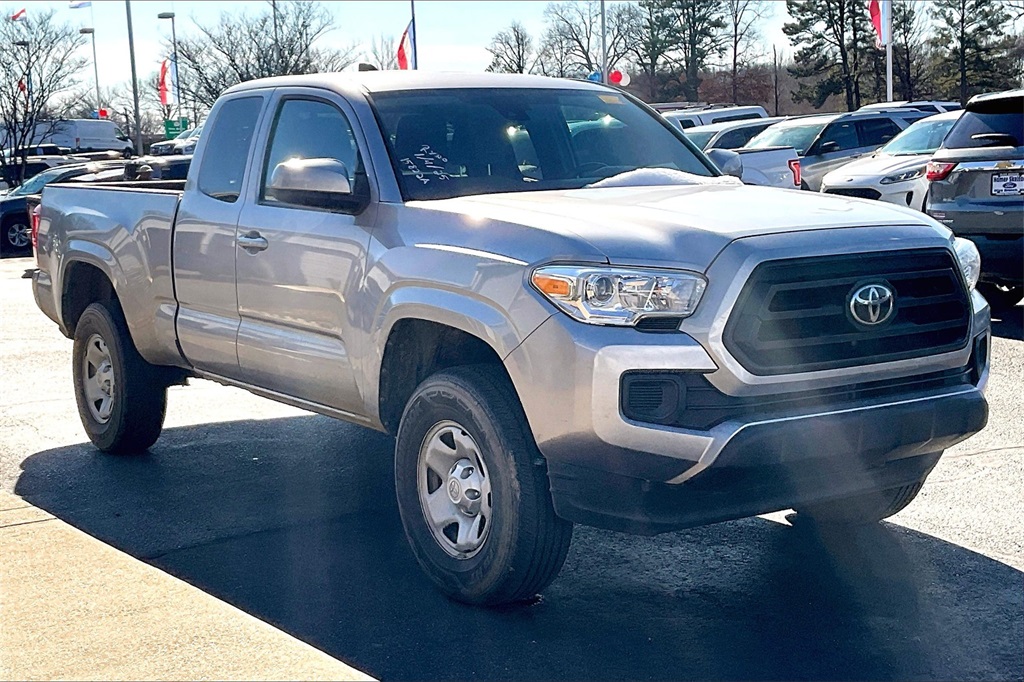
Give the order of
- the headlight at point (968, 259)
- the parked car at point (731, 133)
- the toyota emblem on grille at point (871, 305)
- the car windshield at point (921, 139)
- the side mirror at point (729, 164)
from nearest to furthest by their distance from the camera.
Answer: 1. the toyota emblem on grille at point (871, 305)
2. the headlight at point (968, 259)
3. the side mirror at point (729, 164)
4. the car windshield at point (921, 139)
5. the parked car at point (731, 133)

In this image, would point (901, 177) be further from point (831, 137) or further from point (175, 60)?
point (175, 60)

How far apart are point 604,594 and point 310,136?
2335 mm

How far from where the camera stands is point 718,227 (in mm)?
4160

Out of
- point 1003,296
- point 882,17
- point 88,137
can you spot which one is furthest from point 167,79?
point 1003,296

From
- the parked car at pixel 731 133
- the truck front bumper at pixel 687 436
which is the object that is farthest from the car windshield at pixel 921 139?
the truck front bumper at pixel 687 436

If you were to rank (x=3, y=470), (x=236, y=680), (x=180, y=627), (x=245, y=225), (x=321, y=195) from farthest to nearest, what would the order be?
(x=3, y=470)
(x=245, y=225)
(x=321, y=195)
(x=180, y=627)
(x=236, y=680)

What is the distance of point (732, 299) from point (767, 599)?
119cm

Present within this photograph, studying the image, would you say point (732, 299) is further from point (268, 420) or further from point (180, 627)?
point (268, 420)

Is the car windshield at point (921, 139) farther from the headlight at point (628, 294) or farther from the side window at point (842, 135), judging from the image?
the headlight at point (628, 294)

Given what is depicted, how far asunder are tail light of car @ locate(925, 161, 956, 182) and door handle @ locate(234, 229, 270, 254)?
6448 millimetres

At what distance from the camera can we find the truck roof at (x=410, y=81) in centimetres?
552

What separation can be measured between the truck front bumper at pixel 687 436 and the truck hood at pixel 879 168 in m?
10.8

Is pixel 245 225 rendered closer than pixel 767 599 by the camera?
No

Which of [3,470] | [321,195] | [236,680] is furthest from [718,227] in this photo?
[3,470]
